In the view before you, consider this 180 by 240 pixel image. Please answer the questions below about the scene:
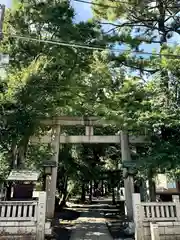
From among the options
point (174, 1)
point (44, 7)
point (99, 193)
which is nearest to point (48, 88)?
point (44, 7)

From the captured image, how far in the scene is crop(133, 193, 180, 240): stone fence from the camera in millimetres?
6168

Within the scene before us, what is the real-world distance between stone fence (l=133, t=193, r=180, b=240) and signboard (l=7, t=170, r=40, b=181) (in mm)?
2910

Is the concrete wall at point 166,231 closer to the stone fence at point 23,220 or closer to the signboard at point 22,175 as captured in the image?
the stone fence at point 23,220

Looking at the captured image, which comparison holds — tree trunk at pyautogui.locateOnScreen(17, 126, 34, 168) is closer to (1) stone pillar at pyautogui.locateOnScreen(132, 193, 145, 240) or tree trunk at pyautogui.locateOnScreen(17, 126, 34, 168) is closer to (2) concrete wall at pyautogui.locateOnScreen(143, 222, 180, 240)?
(1) stone pillar at pyautogui.locateOnScreen(132, 193, 145, 240)

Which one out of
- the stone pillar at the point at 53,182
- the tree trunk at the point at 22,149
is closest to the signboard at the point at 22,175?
the tree trunk at the point at 22,149

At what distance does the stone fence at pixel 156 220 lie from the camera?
6168mm

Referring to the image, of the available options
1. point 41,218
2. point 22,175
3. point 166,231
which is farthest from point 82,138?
point 166,231

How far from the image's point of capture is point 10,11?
9242mm

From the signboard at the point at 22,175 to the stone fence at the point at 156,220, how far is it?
2910 mm

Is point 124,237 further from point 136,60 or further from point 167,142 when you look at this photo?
point 136,60

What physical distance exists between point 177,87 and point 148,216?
3.93 meters

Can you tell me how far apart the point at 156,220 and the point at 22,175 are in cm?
384

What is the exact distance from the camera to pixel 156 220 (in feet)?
21.0

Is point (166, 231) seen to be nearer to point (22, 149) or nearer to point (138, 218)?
point (138, 218)
